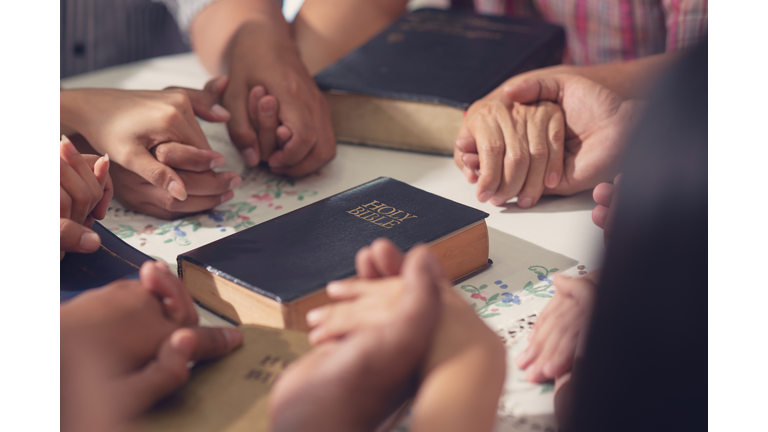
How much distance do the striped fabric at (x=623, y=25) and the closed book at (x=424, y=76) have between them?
0.49ft

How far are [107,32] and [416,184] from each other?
100cm

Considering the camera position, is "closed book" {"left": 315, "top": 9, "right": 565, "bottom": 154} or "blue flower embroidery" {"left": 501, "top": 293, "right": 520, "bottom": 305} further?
"closed book" {"left": 315, "top": 9, "right": 565, "bottom": 154}

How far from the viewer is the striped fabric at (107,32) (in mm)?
1272

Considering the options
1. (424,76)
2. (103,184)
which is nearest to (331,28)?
(424,76)

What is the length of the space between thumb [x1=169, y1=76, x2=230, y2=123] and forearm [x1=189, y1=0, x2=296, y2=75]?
0.32 feet

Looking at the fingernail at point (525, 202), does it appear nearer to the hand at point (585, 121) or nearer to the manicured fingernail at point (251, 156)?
the hand at point (585, 121)

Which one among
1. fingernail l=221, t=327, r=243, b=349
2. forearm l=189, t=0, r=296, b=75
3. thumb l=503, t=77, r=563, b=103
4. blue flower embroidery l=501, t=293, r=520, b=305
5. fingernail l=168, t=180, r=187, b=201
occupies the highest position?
forearm l=189, t=0, r=296, b=75

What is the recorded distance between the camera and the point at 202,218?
0.66 metres

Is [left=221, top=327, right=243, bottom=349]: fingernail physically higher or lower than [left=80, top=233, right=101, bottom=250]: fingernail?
lower

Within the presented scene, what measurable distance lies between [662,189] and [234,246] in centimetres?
35

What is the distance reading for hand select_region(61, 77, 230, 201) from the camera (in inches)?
23.8

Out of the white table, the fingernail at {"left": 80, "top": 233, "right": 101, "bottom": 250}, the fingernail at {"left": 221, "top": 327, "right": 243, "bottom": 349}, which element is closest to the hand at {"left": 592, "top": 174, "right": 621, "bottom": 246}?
the white table

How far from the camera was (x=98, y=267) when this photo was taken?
0.49 metres

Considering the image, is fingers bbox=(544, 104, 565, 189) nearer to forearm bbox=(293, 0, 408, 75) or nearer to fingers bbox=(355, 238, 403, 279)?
fingers bbox=(355, 238, 403, 279)
